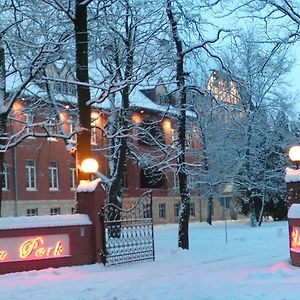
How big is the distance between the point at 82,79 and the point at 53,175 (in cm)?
2973

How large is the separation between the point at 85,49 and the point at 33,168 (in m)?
28.6

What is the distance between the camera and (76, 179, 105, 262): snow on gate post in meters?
17.2

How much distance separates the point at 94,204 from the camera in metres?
17.4

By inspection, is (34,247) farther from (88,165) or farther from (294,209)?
(294,209)

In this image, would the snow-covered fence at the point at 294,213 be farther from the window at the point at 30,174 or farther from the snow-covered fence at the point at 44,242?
the window at the point at 30,174

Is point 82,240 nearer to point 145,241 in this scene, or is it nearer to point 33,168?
point 145,241

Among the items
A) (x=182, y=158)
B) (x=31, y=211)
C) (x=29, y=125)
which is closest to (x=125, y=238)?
(x=29, y=125)

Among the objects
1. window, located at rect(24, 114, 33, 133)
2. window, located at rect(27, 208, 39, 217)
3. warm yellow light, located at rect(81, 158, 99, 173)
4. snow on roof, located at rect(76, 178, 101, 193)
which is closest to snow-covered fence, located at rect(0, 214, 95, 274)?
snow on roof, located at rect(76, 178, 101, 193)

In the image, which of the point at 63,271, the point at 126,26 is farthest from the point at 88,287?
the point at 126,26

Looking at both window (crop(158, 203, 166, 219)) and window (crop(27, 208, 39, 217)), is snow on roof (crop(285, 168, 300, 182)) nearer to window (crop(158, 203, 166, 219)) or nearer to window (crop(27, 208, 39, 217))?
window (crop(27, 208, 39, 217))

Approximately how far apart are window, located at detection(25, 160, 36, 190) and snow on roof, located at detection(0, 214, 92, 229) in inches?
1160

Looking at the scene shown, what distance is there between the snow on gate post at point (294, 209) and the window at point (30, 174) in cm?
3216

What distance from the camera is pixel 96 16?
63.9 feet

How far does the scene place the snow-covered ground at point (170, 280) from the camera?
37.1 ft
